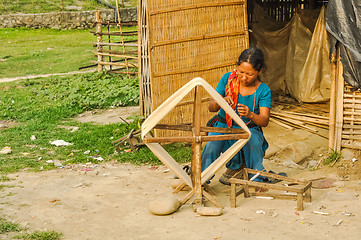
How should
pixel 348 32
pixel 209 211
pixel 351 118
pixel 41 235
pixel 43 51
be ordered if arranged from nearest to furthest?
pixel 41 235 < pixel 209 211 < pixel 348 32 < pixel 351 118 < pixel 43 51

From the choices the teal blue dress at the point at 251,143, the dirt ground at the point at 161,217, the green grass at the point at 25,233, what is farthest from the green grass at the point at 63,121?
the green grass at the point at 25,233

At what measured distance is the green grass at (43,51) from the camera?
13.9 m

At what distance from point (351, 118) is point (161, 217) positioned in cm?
260

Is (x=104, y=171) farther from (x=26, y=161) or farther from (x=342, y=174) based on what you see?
(x=342, y=174)

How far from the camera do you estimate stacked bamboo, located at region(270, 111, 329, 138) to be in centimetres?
670

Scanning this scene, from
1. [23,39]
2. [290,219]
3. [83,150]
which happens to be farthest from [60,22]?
[290,219]

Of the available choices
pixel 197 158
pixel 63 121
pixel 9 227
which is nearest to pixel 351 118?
pixel 197 158

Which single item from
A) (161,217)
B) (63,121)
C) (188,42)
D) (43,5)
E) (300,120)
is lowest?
(63,121)

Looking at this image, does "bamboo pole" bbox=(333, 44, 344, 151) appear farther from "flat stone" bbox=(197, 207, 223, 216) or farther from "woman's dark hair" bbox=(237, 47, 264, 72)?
"flat stone" bbox=(197, 207, 223, 216)

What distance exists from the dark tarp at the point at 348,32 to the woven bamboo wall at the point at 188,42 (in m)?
1.72

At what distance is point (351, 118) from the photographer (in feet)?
18.3

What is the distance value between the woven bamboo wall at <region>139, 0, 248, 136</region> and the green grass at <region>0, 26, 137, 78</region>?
7508mm

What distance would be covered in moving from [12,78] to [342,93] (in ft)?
30.9

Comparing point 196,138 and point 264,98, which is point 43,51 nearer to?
point 264,98
